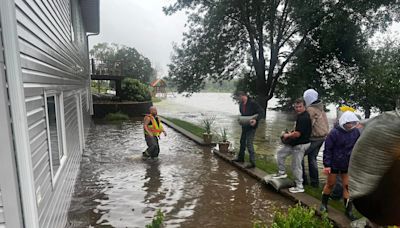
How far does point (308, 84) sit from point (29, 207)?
57.5ft

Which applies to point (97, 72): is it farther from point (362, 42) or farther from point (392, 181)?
point (392, 181)

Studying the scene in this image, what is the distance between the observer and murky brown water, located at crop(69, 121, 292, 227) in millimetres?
4520

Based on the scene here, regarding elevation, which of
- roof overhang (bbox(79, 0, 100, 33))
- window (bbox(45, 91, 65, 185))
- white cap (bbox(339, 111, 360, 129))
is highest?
roof overhang (bbox(79, 0, 100, 33))

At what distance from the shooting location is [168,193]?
5.60m

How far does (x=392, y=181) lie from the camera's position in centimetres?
88

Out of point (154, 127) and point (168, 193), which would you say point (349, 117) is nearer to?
point (168, 193)

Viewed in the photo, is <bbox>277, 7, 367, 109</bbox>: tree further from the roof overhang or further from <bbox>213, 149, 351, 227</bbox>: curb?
the roof overhang

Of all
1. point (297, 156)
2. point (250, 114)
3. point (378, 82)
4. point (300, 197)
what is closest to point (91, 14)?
point (250, 114)

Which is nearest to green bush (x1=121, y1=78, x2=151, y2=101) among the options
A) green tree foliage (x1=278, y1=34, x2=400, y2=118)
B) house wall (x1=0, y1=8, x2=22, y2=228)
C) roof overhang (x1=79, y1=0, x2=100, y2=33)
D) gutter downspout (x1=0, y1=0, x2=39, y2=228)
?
roof overhang (x1=79, y1=0, x2=100, y2=33)

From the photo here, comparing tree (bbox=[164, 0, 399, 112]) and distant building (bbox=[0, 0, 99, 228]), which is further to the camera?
tree (bbox=[164, 0, 399, 112])

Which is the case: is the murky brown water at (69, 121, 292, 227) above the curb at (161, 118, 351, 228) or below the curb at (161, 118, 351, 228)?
below

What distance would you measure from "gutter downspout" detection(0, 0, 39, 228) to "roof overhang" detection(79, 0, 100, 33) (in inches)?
419

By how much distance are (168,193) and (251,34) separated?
1548cm

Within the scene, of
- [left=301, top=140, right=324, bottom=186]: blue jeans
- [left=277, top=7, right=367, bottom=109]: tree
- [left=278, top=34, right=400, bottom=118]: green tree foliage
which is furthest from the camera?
[left=277, top=7, right=367, bottom=109]: tree
